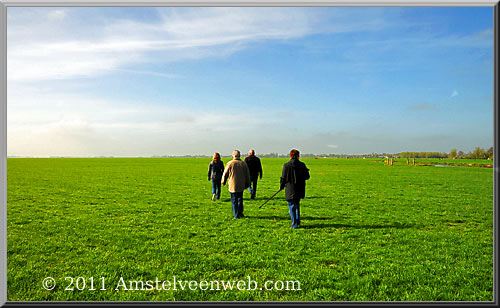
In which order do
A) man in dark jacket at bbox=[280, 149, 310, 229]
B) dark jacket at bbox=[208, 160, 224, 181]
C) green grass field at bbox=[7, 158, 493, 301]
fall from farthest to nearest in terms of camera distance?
dark jacket at bbox=[208, 160, 224, 181] → man in dark jacket at bbox=[280, 149, 310, 229] → green grass field at bbox=[7, 158, 493, 301]

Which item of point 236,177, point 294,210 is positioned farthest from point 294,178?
point 236,177

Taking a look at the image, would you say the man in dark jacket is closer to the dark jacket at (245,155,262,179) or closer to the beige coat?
the beige coat

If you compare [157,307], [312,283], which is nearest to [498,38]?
[312,283]

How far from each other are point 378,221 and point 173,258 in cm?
773

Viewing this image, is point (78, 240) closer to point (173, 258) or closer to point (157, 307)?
point (173, 258)

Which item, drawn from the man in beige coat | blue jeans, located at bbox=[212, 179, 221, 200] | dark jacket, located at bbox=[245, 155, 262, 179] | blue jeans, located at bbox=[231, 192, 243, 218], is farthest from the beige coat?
blue jeans, located at bbox=[212, 179, 221, 200]

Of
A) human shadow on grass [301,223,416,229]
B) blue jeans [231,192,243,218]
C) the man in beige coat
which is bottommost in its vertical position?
human shadow on grass [301,223,416,229]

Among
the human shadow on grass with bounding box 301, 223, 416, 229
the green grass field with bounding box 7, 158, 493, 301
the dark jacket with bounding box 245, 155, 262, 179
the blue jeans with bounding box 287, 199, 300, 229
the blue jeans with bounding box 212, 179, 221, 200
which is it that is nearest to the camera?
the green grass field with bounding box 7, 158, 493, 301

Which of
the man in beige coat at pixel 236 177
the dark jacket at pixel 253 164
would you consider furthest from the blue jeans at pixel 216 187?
the man in beige coat at pixel 236 177

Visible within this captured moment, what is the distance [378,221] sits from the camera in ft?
38.5

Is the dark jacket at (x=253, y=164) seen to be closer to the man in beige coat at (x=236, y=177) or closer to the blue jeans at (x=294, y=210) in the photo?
the man in beige coat at (x=236, y=177)

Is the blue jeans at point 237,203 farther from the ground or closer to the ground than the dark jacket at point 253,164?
closer to the ground

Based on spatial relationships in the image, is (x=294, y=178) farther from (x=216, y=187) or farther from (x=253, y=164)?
(x=216, y=187)

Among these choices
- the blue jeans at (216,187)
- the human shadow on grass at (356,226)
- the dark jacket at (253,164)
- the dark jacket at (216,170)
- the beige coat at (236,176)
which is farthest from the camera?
the blue jeans at (216,187)
